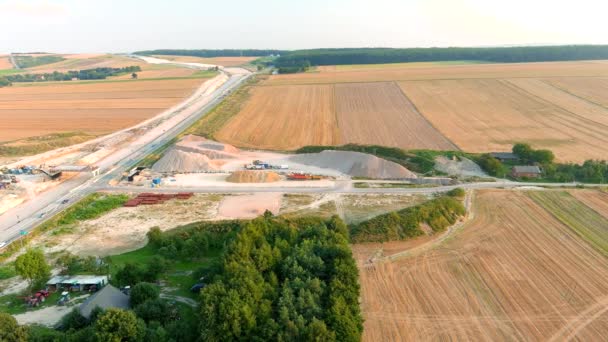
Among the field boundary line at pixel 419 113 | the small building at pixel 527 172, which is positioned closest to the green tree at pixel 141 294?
the small building at pixel 527 172

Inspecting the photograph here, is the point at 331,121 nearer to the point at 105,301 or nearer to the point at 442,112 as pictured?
the point at 442,112

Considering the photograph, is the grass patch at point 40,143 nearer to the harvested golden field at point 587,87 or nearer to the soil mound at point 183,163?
the soil mound at point 183,163

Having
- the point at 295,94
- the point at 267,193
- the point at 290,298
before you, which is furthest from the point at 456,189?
the point at 295,94

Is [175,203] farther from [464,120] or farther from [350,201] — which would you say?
[464,120]

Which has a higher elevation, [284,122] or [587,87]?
[587,87]

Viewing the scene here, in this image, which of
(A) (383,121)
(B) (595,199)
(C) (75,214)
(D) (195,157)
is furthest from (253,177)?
(B) (595,199)

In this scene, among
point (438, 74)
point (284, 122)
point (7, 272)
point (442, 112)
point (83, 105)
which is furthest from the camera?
point (438, 74)

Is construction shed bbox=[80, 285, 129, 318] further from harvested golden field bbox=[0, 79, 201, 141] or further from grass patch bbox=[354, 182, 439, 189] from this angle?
harvested golden field bbox=[0, 79, 201, 141]

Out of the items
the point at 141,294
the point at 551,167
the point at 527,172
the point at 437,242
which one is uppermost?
the point at 551,167
